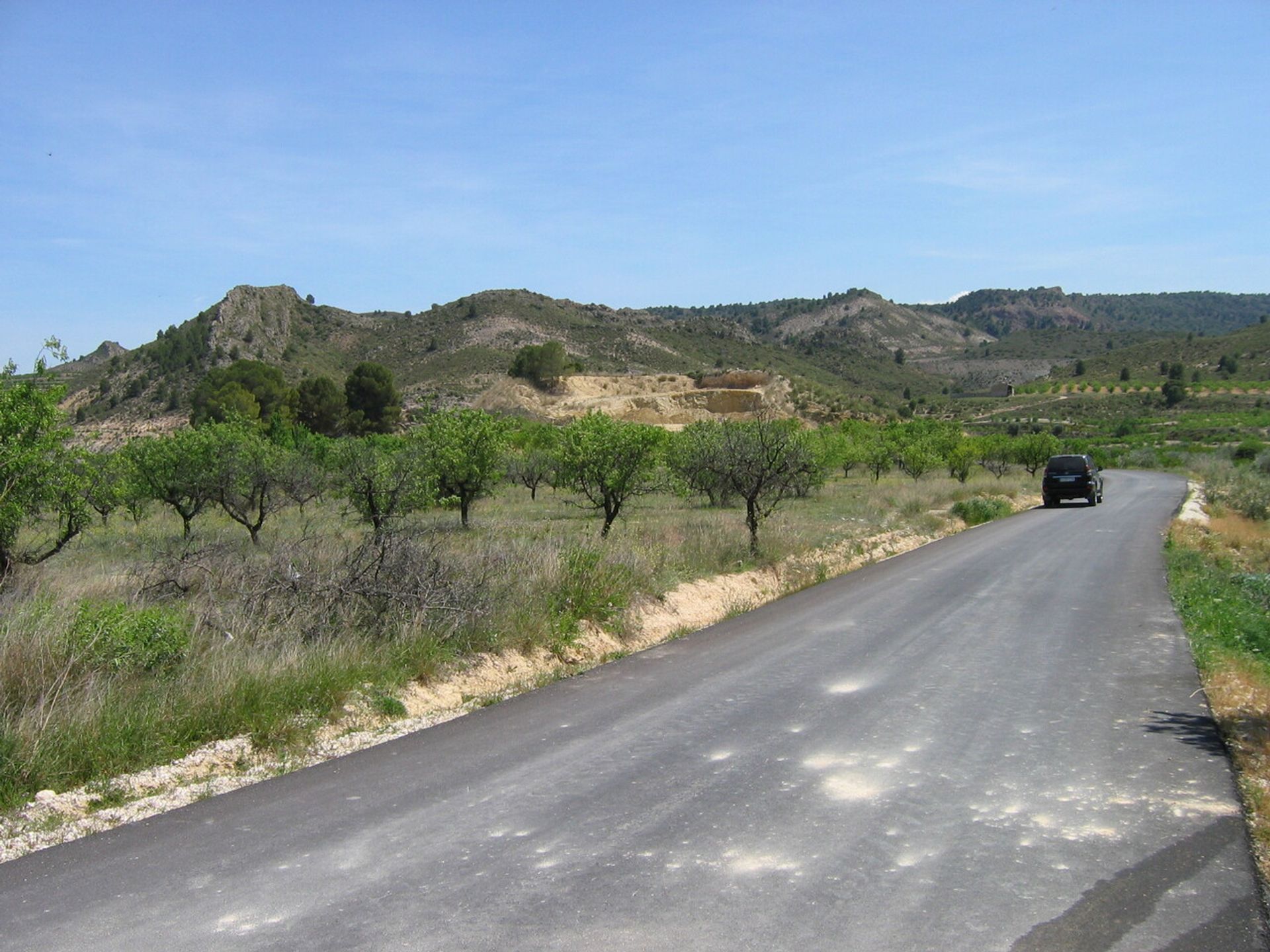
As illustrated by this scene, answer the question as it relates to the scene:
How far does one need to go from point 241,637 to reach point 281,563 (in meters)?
1.59

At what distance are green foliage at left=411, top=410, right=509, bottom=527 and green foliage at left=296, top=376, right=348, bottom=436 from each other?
38182 millimetres

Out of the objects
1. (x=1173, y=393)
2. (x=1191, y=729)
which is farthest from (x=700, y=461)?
(x=1173, y=393)

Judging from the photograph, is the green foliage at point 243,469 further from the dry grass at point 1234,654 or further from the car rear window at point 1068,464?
the car rear window at point 1068,464

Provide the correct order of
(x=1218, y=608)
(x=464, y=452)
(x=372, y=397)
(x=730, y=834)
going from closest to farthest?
1. (x=730, y=834)
2. (x=1218, y=608)
3. (x=464, y=452)
4. (x=372, y=397)

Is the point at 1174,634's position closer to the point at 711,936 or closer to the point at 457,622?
the point at 457,622

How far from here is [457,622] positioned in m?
9.45

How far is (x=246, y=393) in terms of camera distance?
60.0 meters

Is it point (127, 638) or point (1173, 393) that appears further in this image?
point (1173, 393)

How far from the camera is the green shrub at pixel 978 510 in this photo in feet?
96.6

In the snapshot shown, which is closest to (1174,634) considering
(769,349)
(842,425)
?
(842,425)

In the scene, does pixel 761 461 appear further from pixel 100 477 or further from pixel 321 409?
pixel 321 409

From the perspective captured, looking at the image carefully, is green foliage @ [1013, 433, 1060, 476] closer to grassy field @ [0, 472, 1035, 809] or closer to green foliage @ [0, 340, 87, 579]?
grassy field @ [0, 472, 1035, 809]

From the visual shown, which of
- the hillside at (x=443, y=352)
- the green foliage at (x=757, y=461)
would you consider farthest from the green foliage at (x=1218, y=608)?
the hillside at (x=443, y=352)

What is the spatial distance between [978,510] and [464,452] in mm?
16656
